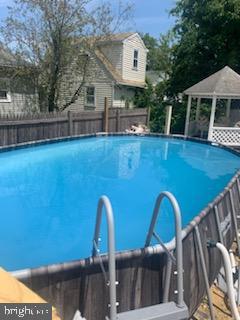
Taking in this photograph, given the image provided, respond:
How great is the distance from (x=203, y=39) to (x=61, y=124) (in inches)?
459

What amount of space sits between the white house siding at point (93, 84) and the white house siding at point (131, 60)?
1844mm

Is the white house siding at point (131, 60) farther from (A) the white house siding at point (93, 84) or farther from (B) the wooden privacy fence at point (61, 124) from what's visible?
(B) the wooden privacy fence at point (61, 124)

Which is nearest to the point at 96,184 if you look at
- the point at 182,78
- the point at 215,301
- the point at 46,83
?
the point at 215,301

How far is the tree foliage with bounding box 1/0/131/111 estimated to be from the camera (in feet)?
57.8

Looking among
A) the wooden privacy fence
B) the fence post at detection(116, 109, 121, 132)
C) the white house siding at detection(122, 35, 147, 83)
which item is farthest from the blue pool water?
the white house siding at detection(122, 35, 147, 83)

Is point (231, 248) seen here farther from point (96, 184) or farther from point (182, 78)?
point (182, 78)

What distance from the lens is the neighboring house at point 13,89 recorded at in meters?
18.5

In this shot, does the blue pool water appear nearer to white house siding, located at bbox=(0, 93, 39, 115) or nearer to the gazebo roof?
the gazebo roof

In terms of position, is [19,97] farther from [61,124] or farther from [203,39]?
[203,39]

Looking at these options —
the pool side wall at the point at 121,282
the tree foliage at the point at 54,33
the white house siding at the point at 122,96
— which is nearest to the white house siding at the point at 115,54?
the white house siding at the point at 122,96

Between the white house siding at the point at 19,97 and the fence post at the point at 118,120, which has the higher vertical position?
the white house siding at the point at 19,97

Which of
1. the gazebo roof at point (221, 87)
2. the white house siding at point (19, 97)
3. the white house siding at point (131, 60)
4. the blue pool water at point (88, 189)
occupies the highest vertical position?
the white house siding at point (131, 60)

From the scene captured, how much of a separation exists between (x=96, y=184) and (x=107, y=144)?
5.93 metres

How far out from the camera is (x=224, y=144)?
48.3 ft
